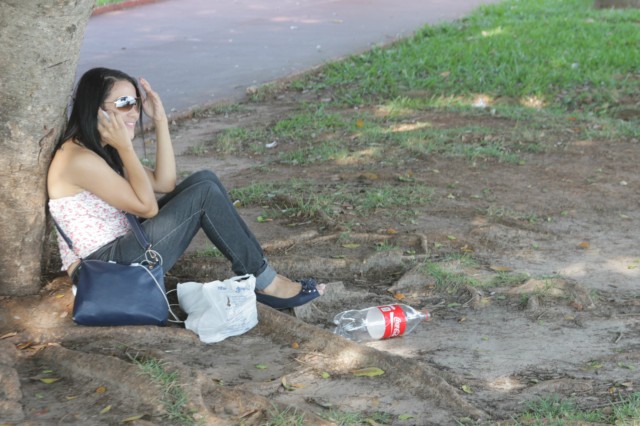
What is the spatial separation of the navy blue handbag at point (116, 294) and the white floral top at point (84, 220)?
141 mm

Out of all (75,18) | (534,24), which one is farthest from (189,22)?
(75,18)

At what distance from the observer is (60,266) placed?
4.92 m

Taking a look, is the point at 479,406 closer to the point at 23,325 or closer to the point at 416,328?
the point at 416,328

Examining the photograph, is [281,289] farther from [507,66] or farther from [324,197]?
[507,66]

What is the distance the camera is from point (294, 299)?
4637 mm

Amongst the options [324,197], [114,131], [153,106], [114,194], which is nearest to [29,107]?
[114,131]

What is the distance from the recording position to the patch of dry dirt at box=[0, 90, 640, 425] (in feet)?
11.9

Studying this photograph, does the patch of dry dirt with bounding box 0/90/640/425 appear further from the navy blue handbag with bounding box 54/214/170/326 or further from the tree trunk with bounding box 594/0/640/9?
the tree trunk with bounding box 594/0/640/9

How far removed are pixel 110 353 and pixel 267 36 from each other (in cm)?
1078

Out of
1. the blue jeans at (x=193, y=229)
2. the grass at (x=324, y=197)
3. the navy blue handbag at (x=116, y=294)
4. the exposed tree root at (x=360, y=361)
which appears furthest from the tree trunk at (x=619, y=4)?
the navy blue handbag at (x=116, y=294)

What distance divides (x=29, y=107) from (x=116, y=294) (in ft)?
3.02

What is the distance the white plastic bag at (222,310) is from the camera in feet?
13.8

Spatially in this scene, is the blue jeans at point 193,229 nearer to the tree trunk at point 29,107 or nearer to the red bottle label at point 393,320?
the tree trunk at point 29,107

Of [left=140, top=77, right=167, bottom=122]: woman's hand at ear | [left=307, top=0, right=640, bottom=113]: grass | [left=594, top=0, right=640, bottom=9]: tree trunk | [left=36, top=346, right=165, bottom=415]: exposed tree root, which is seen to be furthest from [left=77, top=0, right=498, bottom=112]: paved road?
[left=36, top=346, right=165, bottom=415]: exposed tree root
